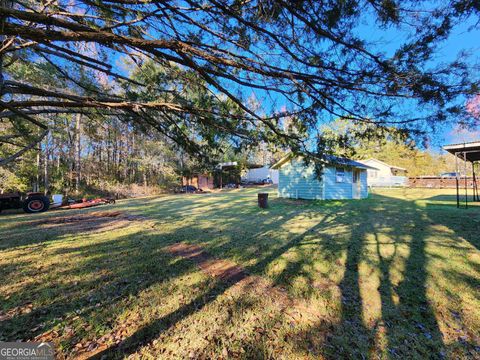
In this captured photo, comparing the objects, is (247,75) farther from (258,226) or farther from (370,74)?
(258,226)

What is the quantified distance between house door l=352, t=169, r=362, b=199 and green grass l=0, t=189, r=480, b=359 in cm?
941

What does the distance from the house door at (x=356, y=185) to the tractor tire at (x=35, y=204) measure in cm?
1803

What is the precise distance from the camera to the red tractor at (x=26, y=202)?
10.3 meters

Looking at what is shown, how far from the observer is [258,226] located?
6.50 metres

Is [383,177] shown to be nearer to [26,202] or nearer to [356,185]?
[356,185]

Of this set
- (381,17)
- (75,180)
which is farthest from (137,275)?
(75,180)

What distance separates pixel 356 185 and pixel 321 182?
3803 millimetres

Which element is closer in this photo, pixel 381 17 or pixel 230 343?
pixel 230 343

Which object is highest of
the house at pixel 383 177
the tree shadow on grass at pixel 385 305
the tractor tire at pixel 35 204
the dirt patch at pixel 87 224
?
the house at pixel 383 177

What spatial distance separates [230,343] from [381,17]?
4.00m

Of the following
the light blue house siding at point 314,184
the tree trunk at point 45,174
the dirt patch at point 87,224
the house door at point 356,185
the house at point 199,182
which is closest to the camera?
the dirt patch at point 87,224

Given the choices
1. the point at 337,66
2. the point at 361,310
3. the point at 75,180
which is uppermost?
the point at 337,66

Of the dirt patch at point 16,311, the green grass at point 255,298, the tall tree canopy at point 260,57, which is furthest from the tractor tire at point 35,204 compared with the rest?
the dirt patch at point 16,311

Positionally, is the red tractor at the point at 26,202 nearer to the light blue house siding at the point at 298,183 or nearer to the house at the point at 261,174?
the light blue house siding at the point at 298,183
